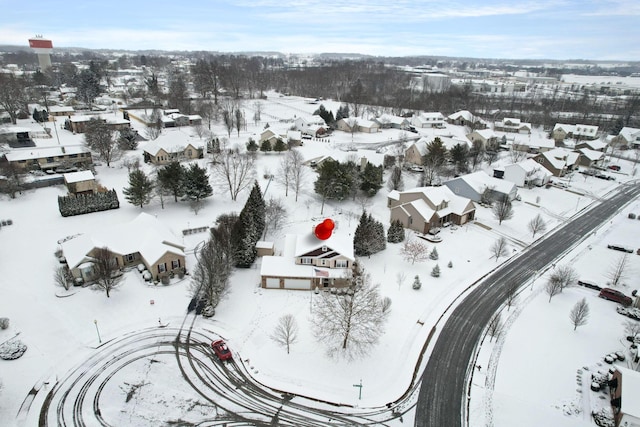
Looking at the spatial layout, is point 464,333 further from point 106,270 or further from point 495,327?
point 106,270

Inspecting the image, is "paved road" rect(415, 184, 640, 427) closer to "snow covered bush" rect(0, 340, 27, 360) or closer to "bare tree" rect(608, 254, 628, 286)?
"bare tree" rect(608, 254, 628, 286)

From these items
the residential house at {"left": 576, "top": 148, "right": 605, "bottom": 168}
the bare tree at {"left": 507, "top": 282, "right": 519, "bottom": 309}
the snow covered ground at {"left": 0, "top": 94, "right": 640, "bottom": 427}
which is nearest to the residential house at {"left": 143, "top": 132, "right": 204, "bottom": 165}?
the snow covered ground at {"left": 0, "top": 94, "right": 640, "bottom": 427}

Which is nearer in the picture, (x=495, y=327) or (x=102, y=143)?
(x=495, y=327)

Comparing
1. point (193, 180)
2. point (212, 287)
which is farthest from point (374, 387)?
point (193, 180)

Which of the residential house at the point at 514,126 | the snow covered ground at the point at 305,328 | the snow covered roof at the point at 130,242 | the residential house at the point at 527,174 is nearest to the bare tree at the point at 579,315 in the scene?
the snow covered ground at the point at 305,328

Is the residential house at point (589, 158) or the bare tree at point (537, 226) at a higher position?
the residential house at point (589, 158)

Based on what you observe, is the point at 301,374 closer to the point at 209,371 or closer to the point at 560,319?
the point at 209,371

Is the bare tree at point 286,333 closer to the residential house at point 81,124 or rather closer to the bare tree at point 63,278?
the bare tree at point 63,278

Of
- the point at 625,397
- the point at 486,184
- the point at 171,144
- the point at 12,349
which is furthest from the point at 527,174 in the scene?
the point at 12,349
